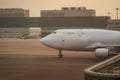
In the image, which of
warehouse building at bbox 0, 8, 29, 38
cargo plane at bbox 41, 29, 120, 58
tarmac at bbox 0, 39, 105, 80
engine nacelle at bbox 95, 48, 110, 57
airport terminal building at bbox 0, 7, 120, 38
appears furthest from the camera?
warehouse building at bbox 0, 8, 29, 38

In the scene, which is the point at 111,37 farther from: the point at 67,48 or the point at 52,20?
the point at 52,20

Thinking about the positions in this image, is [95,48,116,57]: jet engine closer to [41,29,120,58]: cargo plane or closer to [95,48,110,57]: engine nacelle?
[95,48,110,57]: engine nacelle

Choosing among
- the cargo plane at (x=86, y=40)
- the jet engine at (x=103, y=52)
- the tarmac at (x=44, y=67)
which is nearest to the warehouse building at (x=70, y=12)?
the tarmac at (x=44, y=67)

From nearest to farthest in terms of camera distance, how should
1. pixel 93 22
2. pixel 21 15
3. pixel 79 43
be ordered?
1. pixel 79 43
2. pixel 93 22
3. pixel 21 15

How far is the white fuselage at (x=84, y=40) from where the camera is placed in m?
37.5

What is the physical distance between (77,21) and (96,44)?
99.4 metres

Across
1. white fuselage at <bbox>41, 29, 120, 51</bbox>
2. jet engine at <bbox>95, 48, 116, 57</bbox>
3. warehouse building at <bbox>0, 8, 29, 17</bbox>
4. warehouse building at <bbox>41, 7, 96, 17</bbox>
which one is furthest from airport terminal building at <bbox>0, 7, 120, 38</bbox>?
jet engine at <bbox>95, 48, 116, 57</bbox>

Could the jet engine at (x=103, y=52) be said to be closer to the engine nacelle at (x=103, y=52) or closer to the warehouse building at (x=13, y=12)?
the engine nacelle at (x=103, y=52)

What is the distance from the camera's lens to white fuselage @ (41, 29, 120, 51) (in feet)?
123

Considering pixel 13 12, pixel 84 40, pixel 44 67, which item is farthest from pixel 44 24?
pixel 44 67

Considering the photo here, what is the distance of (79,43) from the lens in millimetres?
37469

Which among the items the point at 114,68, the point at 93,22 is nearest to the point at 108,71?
the point at 114,68

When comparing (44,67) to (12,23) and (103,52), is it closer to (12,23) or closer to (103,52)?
(103,52)

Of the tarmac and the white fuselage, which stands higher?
the white fuselage
